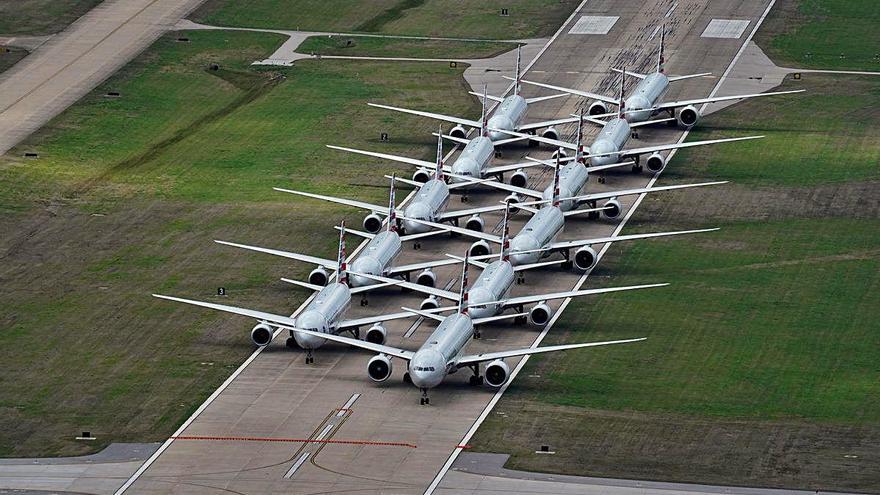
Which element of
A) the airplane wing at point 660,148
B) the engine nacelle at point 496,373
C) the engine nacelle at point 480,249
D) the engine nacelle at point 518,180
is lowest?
the engine nacelle at point 518,180

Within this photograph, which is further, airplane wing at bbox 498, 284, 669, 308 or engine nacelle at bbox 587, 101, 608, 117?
engine nacelle at bbox 587, 101, 608, 117

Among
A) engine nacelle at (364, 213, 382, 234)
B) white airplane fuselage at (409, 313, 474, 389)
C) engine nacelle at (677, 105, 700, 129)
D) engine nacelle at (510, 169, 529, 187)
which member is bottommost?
engine nacelle at (677, 105, 700, 129)

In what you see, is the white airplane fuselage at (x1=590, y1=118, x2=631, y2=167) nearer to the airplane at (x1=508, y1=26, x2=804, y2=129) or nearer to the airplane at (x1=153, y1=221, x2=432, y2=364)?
the airplane at (x1=508, y1=26, x2=804, y2=129)

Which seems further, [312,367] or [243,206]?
[243,206]

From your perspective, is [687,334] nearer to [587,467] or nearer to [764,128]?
[587,467]

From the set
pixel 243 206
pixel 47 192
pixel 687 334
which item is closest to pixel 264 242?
pixel 243 206

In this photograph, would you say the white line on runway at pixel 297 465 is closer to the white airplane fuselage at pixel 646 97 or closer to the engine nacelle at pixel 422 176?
the engine nacelle at pixel 422 176

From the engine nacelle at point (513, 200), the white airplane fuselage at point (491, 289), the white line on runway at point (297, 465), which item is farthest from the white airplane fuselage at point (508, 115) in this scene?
the white line on runway at point (297, 465)

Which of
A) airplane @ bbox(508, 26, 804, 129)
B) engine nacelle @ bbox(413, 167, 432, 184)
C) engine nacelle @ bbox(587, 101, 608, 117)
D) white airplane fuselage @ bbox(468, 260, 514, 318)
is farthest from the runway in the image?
engine nacelle @ bbox(587, 101, 608, 117)
